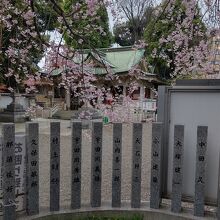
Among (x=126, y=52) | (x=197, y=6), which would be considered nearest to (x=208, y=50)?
(x=197, y=6)

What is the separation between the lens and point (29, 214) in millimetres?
3729

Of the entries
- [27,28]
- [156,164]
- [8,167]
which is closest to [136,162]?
[156,164]

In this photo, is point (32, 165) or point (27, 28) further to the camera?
point (27, 28)

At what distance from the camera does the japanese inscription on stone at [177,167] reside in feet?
12.3

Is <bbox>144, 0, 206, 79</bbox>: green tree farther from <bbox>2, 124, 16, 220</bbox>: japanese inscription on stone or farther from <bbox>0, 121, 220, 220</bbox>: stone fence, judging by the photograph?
<bbox>2, 124, 16, 220</bbox>: japanese inscription on stone

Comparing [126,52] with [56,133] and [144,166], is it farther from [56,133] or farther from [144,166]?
[56,133]

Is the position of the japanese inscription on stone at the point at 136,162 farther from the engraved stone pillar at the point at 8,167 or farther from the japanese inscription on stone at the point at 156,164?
the engraved stone pillar at the point at 8,167

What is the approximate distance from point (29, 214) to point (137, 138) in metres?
1.48

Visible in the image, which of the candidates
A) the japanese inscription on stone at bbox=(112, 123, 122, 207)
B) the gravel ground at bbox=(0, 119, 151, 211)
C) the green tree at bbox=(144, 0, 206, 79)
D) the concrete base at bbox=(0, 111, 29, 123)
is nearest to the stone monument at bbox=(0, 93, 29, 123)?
the concrete base at bbox=(0, 111, 29, 123)

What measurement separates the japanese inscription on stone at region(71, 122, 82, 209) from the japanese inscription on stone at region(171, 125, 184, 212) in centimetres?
109

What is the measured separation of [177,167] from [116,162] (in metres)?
0.71

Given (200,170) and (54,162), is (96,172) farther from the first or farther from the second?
(200,170)

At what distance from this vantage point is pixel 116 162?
13.0 feet

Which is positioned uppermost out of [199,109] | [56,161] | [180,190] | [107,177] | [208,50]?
[208,50]
